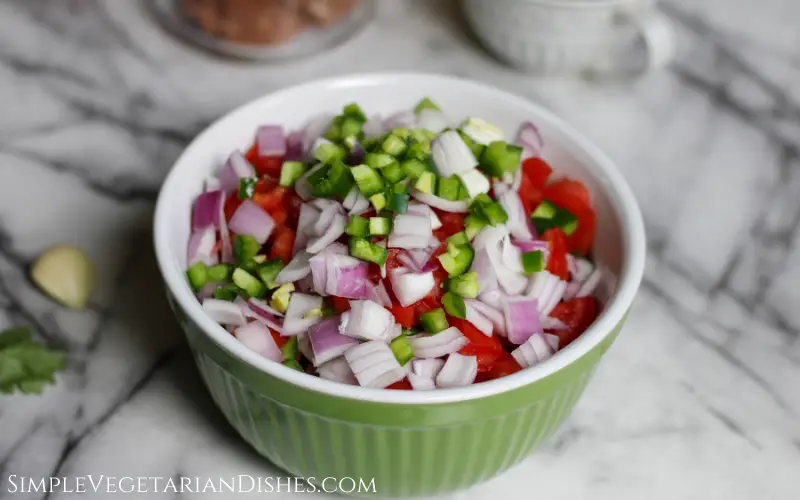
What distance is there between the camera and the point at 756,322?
1.16 meters

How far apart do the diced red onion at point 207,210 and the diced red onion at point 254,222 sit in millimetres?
34

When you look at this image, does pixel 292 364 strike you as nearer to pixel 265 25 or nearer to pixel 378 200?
pixel 378 200

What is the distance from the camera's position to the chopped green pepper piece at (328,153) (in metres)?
0.94

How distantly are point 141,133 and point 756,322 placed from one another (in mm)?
886

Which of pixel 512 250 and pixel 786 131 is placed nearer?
pixel 512 250

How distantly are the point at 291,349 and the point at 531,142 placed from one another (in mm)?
362

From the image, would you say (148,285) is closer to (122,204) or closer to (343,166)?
(122,204)

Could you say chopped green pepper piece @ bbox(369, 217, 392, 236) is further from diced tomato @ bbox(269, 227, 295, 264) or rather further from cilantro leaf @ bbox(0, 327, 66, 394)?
cilantro leaf @ bbox(0, 327, 66, 394)

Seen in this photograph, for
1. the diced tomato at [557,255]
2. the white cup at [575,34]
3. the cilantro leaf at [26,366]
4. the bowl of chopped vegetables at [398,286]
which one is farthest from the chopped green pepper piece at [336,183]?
the white cup at [575,34]

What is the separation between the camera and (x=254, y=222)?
932 mm

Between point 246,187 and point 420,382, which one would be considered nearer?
point 420,382

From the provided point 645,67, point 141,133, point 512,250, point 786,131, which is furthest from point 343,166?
point 786,131

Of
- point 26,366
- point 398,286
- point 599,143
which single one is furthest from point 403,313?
point 599,143

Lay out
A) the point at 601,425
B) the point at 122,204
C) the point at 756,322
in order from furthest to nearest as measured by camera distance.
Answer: the point at 122,204
the point at 756,322
the point at 601,425
